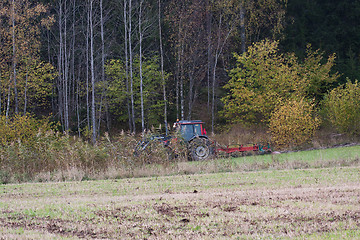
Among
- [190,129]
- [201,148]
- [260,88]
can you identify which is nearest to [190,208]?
[201,148]

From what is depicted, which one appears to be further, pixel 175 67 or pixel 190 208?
pixel 175 67

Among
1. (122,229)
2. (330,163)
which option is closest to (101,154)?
(330,163)

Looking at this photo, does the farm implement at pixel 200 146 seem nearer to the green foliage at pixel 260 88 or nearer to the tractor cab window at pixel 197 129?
the tractor cab window at pixel 197 129

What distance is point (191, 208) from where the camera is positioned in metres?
7.62

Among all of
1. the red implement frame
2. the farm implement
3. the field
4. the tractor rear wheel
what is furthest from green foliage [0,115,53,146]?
the field

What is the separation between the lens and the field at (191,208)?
5926mm

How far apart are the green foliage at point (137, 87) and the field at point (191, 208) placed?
19247mm

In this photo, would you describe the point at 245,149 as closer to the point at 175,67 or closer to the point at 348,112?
A: the point at 348,112

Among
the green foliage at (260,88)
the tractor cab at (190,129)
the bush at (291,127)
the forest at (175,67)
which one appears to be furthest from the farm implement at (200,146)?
the green foliage at (260,88)

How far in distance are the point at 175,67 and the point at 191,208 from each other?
25748mm

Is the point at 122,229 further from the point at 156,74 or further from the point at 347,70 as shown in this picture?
the point at 347,70

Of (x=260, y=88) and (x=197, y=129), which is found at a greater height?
(x=260, y=88)

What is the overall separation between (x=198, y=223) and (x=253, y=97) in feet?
76.5

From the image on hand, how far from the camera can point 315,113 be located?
27.5m
